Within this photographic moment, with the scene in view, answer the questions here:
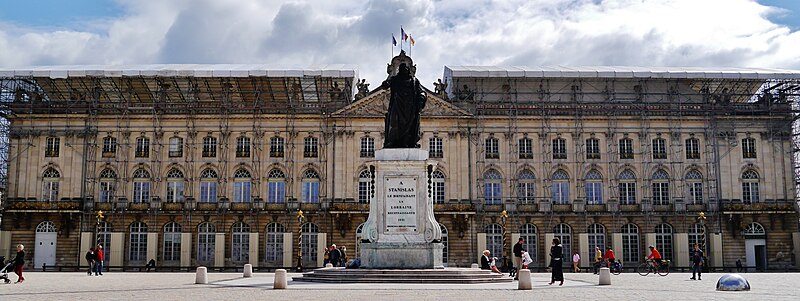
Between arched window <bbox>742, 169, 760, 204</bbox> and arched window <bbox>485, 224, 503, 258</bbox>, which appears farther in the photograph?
arched window <bbox>742, 169, 760, 204</bbox>

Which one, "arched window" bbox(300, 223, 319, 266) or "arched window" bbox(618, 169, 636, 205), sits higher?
"arched window" bbox(618, 169, 636, 205)

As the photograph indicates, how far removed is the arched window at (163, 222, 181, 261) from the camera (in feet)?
171

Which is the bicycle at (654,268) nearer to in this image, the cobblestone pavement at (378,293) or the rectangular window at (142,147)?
the cobblestone pavement at (378,293)

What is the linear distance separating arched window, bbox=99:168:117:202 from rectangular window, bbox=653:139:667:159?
29.7 meters

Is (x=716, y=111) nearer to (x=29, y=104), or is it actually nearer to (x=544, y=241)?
(x=544, y=241)

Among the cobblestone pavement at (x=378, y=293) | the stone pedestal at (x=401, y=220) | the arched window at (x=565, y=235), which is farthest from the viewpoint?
the arched window at (x=565, y=235)

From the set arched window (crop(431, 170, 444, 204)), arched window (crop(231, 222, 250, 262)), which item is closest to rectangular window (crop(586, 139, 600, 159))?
arched window (crop(431, 170, 444, 204))

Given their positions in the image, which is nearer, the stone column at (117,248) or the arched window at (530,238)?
the stone column at (117,248)

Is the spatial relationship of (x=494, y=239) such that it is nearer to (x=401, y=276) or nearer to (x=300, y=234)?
(x=300, y=234)

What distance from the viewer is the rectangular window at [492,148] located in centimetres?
5322

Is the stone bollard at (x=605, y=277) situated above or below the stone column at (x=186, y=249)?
below

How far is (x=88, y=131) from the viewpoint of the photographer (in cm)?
5297

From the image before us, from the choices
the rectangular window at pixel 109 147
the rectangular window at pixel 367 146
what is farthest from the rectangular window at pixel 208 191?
the rectangular window at pixel 367 146

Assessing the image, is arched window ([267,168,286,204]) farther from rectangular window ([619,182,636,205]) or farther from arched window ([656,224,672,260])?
arched window ([656,224,672,260])
